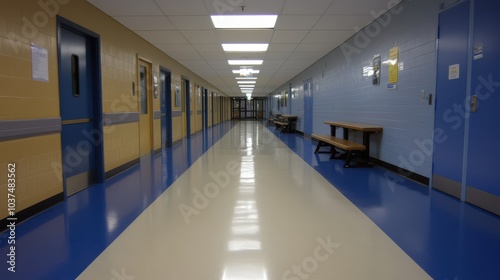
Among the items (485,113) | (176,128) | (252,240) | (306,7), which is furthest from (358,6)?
(176,128)

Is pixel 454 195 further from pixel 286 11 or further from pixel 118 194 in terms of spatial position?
pixel 118 194

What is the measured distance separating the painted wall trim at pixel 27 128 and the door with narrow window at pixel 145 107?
10.1ft

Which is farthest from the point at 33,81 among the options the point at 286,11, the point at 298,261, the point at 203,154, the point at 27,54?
the point at 203,154

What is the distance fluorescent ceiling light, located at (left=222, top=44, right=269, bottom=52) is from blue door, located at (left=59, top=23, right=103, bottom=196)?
142 inches

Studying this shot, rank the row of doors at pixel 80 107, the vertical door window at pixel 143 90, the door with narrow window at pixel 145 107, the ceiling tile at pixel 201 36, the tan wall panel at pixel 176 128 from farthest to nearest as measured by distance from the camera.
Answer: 1. the tan wall panel at pixel 176 128
2. the vertical door window at pixel 143 90
3. the door with narrow window at pixel 145 107
4. the ceiling tile at pixel 201 36
5. the row of doors at pixel 80 107

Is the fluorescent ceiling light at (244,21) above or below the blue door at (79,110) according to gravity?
above

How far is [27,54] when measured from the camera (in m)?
3.13

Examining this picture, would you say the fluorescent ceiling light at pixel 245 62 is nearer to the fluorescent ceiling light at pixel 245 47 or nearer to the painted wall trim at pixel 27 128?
the fluorescent ceiling light at pixel 245 47

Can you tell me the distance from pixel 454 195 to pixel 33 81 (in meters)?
4.83

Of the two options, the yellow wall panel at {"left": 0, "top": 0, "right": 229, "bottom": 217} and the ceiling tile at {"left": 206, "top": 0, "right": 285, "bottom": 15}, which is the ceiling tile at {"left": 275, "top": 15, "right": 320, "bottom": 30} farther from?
the yellow wall panel at {"left": 0, "top": 0, "right": 229, "bottom": 217}

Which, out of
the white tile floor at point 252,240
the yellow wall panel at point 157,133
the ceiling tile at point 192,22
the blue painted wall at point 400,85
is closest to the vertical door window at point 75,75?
the ceiling tile at point 192,22

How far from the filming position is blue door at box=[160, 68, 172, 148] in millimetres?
8656

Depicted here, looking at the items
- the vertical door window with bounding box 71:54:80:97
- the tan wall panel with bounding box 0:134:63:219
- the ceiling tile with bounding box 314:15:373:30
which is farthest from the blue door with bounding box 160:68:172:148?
the tan wall panel with bounding box 0:134:63:219

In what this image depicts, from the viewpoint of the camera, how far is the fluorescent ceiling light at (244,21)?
17.4 ft
